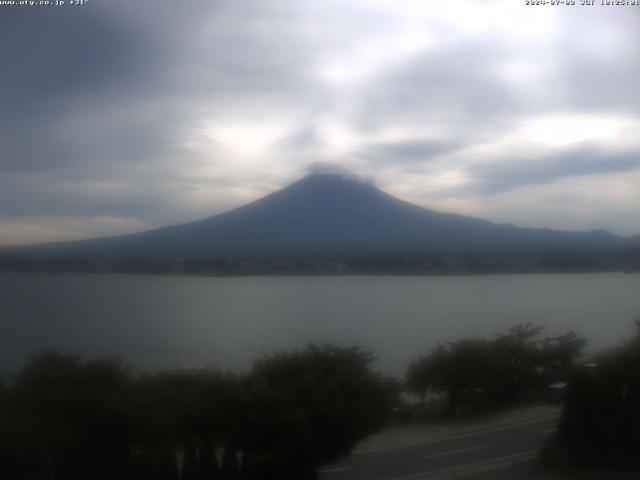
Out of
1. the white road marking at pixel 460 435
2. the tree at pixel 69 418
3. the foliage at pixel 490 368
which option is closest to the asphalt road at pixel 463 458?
the white road marking at pixel 460 435

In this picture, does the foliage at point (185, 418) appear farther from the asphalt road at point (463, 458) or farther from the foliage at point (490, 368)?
the foliage at point (490, 368)

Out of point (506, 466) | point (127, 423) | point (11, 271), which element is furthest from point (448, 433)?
point (11, 271)

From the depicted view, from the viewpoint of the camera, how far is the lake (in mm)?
6839

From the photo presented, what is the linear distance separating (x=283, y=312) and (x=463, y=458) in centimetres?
299

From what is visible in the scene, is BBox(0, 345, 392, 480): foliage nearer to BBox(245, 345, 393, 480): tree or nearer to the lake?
BBox(245, 345, 393, 480): tree

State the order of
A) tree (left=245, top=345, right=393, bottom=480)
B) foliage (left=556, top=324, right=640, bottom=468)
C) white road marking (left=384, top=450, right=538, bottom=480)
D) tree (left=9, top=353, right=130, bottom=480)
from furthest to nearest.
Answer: foliage (left=556, top=324, right=640, bottom=468) → tree (left=245, top=345, right=393, bottom=480) → white road marking (left=384, top=450, right=538, bottom=480) → tree (left=9, top=353, right=130, bottom=480)

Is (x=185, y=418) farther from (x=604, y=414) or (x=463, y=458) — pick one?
(x=604, y=414)

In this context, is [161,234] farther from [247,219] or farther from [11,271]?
[11,271]

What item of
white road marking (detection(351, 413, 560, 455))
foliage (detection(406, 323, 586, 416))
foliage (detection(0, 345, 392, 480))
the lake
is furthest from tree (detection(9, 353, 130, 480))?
foliage (detection(406, 323, 586, 416))

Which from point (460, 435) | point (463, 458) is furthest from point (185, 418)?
point (460, 435)

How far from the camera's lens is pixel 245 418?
626 centimetres

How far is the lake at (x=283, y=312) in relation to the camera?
6.84m

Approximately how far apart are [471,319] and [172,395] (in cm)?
416

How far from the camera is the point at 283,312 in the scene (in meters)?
8.38
